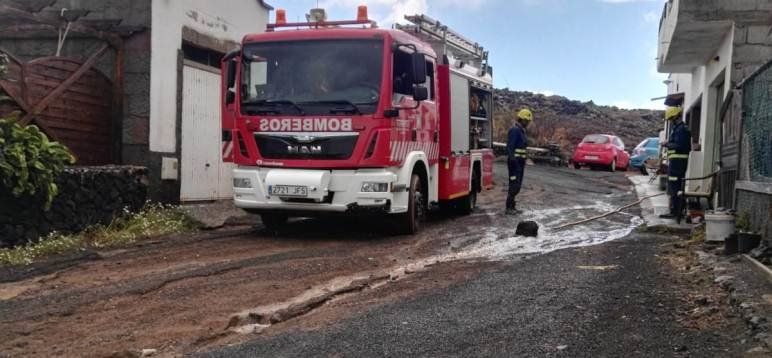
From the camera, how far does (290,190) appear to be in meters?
8.81

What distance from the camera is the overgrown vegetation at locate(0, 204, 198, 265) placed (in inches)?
308

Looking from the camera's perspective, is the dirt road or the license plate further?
the license plate

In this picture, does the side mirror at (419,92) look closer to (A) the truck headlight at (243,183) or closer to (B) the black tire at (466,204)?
(A) the truck headlight at (243,183)

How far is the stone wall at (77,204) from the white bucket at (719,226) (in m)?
7.58

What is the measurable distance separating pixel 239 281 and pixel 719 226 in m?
5.50

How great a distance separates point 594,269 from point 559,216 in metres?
5.57

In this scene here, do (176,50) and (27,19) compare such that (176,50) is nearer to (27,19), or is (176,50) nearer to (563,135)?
(27,19)

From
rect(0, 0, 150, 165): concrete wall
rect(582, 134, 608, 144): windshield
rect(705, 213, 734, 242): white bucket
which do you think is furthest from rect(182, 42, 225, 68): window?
rect(582, 134, 608, 144): windshield

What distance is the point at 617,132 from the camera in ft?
136

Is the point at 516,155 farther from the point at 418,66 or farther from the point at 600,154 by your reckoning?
the point at 600,154

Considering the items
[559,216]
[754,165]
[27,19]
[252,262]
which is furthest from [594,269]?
[27,19]

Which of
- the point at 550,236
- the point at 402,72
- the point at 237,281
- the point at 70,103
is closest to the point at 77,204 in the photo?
the point at 70,103

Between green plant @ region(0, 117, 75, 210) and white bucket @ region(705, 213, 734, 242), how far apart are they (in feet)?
24.9

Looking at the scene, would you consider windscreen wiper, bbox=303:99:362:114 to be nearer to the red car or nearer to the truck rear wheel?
the truck rear wheel
